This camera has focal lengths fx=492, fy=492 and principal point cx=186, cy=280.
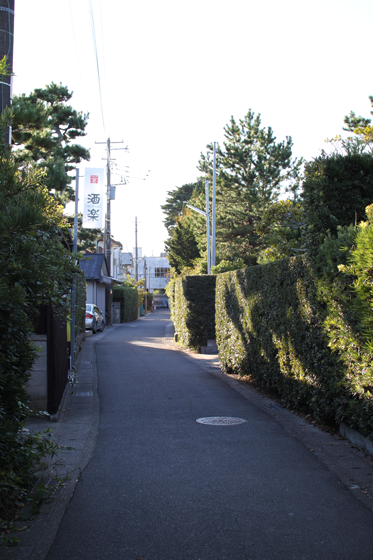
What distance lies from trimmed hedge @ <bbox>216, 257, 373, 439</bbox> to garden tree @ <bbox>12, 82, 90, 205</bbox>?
3780mm

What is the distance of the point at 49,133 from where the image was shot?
47.7 ft

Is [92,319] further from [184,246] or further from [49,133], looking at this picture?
[184,246]

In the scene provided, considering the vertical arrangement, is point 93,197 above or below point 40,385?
above

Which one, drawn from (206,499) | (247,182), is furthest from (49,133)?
(247,182)

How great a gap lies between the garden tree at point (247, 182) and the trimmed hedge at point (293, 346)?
2043 cm

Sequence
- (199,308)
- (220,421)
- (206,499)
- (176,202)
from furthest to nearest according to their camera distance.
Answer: (176,202) < (199,308) < (220,421) < (206,499)

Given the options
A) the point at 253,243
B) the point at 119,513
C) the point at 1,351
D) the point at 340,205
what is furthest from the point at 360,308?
the point at 253,243

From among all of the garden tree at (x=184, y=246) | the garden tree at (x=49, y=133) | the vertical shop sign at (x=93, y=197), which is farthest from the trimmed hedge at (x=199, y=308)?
the garden tree at (x=184, y=246)

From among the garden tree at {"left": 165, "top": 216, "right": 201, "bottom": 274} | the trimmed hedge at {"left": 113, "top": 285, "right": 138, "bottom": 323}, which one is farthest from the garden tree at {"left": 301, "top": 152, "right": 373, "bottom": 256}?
the garden tree at {"left": 165, "top": 216, "right": 201, "bottom": 274}

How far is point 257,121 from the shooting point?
32656mm

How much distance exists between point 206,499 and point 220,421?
3067 millimetres

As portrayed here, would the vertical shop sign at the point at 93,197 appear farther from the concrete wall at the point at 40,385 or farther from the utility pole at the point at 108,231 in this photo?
the concrete wall at the point at 40,385

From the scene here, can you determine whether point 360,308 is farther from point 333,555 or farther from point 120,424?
point 120,424

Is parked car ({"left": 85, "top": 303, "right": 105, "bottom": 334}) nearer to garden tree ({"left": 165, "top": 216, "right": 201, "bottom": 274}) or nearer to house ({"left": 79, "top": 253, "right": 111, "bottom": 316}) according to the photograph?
house ({"left": 79, "top": 253, "right": 111, "bottom": 316})
